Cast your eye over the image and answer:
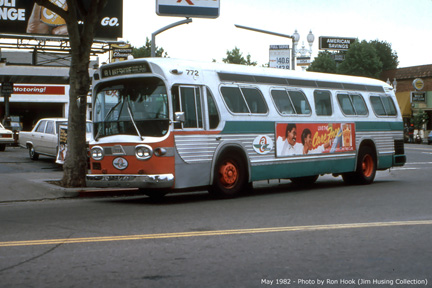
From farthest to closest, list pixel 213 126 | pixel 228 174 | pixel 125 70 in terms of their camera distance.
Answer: pixel 228 174 → pixel 213 126 → pixel 125 70

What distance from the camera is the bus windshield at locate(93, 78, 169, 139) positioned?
471 inches

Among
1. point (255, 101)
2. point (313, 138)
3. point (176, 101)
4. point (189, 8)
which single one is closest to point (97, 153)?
point (176, 101)

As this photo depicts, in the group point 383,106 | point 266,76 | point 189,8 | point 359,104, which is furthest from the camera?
point 189,8

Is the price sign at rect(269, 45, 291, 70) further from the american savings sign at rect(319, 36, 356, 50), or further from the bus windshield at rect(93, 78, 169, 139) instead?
the american savings sign at rect(319, 36, 356, 50)

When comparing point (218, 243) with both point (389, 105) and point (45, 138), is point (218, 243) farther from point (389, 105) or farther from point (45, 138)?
point (45, 138)

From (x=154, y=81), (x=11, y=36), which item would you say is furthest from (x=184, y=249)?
(x=11, y=36)

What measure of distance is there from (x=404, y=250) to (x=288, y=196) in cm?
658

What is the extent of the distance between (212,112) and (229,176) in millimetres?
1332

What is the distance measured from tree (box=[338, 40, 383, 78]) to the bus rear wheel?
67760mm

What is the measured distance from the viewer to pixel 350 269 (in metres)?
6.11

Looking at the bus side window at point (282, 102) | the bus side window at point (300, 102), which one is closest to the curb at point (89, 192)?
the bus side window at point (282, 102)

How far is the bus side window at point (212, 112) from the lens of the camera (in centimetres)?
1280

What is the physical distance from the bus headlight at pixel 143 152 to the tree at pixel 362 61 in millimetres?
69625

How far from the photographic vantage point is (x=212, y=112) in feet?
42.2
